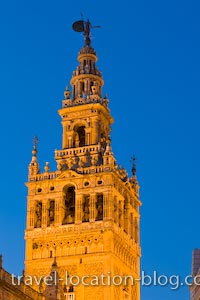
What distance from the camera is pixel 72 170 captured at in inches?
2881

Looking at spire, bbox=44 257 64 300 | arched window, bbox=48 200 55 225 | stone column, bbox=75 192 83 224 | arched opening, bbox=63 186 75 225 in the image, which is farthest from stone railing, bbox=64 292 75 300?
spire, bbox=44 257 64 300

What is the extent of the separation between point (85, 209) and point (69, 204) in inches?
75.2

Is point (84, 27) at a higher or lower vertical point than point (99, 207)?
higher

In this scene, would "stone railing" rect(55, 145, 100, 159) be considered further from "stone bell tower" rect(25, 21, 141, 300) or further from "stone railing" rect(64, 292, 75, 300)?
"stone railing" rect(64, 292, 75, 300)

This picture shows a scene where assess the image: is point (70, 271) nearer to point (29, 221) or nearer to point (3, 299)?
point (29, 221)

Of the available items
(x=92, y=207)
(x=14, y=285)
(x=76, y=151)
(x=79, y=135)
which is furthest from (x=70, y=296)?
(x=14, y=285)

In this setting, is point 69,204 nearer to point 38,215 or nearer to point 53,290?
point 38,215

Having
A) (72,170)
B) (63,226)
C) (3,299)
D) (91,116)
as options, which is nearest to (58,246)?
(63,226)

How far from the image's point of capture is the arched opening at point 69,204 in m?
72.6

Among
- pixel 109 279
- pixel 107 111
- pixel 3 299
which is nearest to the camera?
pixel 3 299

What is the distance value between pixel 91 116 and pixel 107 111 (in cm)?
230

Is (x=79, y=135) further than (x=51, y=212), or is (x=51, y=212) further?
(x=79, y=135)

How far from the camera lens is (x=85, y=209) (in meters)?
72.3

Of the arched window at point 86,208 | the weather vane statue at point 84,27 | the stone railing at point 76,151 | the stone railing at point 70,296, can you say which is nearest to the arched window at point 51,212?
the arched window at point 86,208
